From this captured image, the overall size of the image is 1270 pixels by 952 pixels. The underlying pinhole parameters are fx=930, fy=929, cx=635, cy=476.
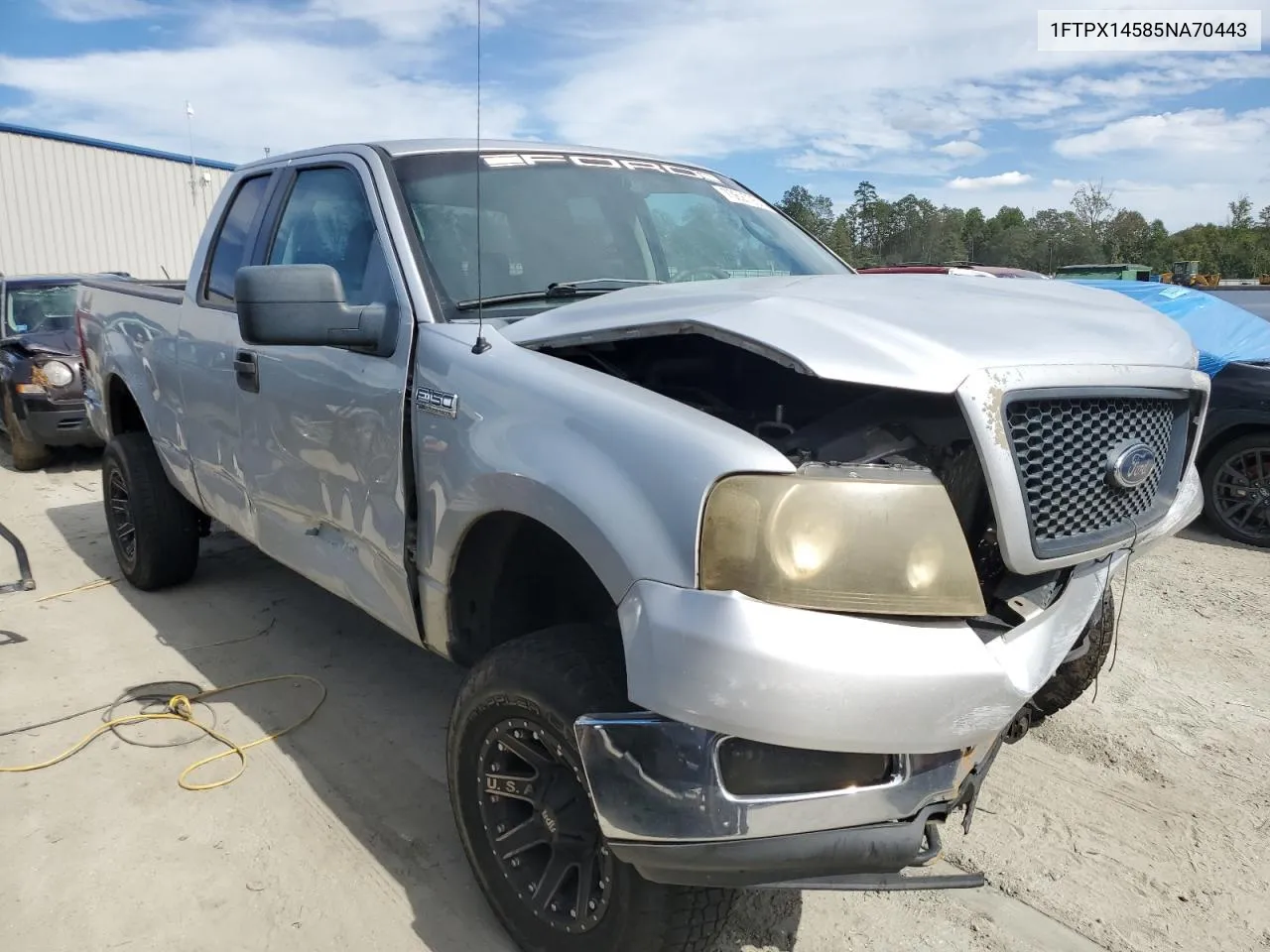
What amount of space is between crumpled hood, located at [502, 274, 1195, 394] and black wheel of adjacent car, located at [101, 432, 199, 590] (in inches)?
123

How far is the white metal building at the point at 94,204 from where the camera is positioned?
19.0m

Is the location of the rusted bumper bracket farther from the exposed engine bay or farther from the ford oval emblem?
the ford oval emblem

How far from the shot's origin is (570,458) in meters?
1.97

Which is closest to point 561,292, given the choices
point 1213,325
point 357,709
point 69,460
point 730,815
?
point 730,815

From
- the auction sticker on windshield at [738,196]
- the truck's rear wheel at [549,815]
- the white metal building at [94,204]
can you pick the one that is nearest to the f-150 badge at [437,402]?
the truck's rear wheel at [549,815]

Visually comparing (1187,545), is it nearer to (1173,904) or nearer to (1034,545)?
(1173,904)

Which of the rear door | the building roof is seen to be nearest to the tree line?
the building roof

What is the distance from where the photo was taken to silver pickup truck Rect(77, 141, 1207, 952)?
166 cm

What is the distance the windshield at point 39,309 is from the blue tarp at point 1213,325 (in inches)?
364

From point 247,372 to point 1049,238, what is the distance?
47635 millimetres

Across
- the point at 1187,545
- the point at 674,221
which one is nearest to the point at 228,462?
the point at 674,221

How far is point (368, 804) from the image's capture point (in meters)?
2.95

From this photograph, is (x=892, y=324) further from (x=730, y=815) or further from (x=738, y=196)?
(x=738, y=196)

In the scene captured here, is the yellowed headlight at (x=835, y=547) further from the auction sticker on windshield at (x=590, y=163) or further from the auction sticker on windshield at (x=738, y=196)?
the auction sticker on windshield at (x=738, y=196)
